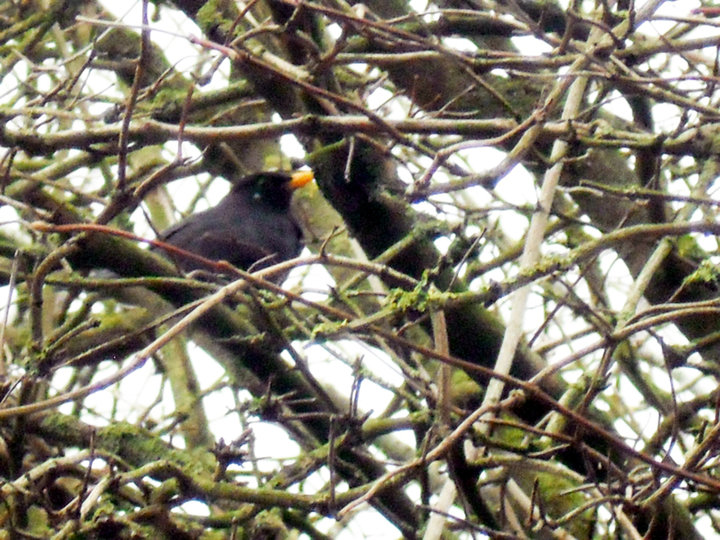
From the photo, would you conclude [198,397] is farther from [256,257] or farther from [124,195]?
[124,195]

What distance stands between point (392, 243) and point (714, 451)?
1.35 m

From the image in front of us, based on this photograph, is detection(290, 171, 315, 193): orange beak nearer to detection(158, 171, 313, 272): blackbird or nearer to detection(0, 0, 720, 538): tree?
detection(158, 171, 313, 272): blackbird

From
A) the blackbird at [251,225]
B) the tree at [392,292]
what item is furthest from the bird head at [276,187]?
the tree at [392,292]

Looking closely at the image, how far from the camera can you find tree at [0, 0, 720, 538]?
104 inches

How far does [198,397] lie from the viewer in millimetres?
4777

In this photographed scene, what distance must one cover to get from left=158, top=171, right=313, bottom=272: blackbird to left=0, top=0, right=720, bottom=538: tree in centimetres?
80

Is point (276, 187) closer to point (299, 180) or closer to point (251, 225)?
point (299, 180)

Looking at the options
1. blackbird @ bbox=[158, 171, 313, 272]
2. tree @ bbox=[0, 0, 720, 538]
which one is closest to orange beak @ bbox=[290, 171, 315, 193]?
blackbird @ bbox=[158, 171, 313, 272]

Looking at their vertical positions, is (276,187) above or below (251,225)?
above

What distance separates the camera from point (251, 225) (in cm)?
633

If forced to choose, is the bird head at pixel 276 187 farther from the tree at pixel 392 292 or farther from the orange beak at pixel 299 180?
the tree at pixel 392 292

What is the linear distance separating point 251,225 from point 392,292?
3682 mm

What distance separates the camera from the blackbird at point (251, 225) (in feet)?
18.7

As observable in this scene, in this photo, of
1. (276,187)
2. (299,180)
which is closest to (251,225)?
(276,187)
